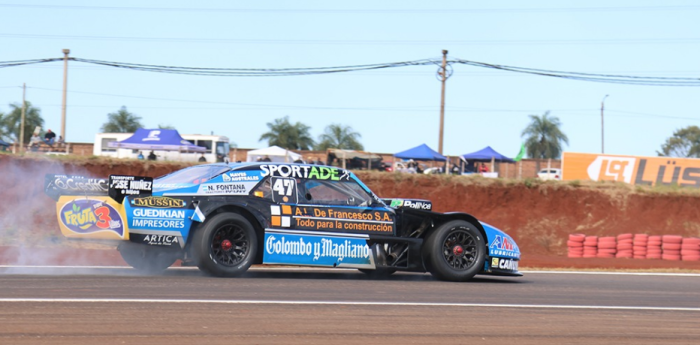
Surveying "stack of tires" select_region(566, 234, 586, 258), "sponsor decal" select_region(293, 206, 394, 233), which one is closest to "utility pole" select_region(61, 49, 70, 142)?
"stack of tires" select_region(566, 234, 586, 258)

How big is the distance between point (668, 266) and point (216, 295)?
11589 mm

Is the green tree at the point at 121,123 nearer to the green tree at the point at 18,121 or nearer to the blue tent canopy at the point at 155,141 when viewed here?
the green tree at the point at 18,121

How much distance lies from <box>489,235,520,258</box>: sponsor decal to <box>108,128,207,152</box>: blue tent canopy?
24581 millimetres

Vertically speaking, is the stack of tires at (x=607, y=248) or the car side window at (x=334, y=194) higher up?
the car side window at (x=334, y=194)

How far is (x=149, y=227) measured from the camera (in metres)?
8.68

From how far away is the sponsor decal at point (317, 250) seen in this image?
9047 mm

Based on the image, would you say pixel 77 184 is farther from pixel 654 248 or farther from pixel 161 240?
pixel 654 248

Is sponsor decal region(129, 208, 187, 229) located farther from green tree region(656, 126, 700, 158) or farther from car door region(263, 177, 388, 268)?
green tree region(656, 126, 700, 158)

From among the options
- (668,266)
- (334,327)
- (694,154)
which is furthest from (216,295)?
(694,154)

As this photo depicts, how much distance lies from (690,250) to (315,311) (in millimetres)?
13046

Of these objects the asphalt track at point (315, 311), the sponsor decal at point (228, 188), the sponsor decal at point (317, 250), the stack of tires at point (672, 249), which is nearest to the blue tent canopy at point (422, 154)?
the stack of tires at point (672, 249)

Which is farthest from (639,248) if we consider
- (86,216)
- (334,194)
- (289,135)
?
(289,135)

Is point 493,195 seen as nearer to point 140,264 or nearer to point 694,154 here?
point 140,264

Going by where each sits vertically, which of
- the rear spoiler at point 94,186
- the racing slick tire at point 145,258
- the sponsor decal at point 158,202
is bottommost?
the racing slick tire at point 145,258
